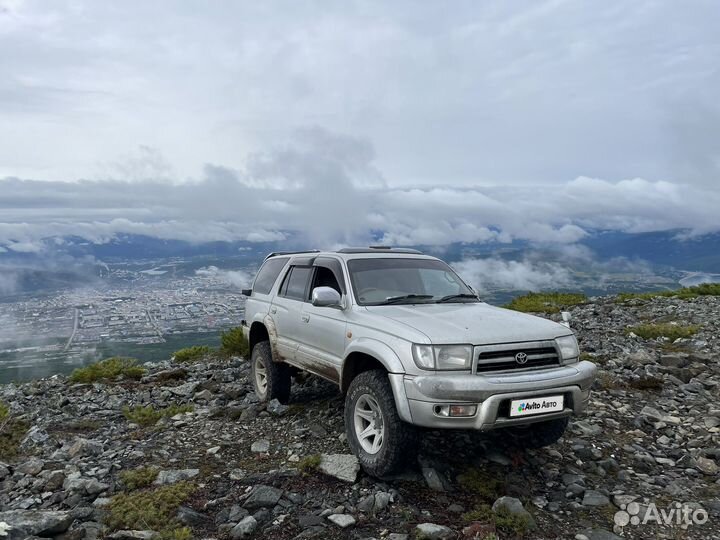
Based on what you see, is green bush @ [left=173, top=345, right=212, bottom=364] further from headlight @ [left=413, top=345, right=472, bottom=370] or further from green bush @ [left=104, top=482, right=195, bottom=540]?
headlight @ [left=413, top=345, right=472, bottom=370]

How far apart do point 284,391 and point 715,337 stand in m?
9.12

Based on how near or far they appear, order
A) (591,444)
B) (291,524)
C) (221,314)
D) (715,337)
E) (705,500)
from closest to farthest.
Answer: (291,524), (705,500), (591,444), (715,337), (221,314)

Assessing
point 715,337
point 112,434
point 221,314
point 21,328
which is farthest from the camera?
point 21,328

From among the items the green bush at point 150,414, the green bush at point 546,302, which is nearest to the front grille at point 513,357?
the green bush at point 150,414

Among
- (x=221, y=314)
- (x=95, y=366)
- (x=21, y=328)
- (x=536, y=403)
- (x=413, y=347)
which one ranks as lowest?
(x=21, y=328)

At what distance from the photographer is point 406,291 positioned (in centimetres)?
597

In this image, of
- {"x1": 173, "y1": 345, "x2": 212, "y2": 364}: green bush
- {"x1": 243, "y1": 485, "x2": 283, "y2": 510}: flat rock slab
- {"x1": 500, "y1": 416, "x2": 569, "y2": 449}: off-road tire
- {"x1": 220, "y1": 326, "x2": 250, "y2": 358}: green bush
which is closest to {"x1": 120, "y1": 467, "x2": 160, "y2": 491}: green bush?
{"x1": 243, "y1": 485, "x2": 283, "y2": 510}: flat rock slab

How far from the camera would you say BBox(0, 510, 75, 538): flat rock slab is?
3.86 metres

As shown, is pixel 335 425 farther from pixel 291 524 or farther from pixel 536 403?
pixel 536 403

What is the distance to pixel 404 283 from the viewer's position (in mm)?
6090

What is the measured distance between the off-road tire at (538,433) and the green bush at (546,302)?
1095cm

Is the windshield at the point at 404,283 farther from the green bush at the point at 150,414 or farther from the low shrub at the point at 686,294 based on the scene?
the low shrub at the point at 686,294

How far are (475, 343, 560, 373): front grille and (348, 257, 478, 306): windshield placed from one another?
4.66ft

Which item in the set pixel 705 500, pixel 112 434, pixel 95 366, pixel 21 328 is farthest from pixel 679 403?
pixel 21 328
